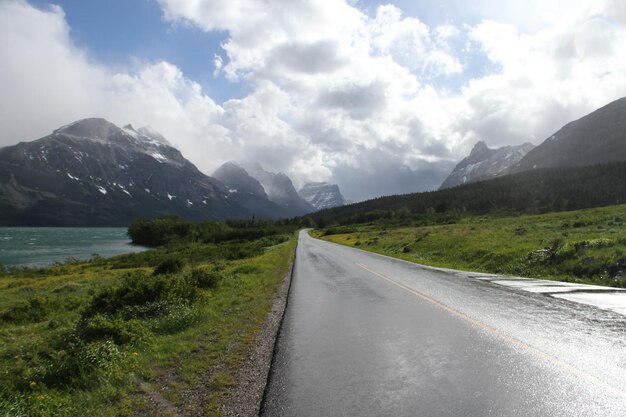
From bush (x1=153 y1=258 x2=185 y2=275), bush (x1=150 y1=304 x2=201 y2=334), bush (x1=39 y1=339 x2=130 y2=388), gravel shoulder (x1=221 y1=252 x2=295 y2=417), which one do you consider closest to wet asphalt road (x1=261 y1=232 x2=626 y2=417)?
gravel shoulder (x1=221 y1=252 x2=295 y2=417)

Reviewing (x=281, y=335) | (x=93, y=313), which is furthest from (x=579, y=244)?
(x=93, y=313)

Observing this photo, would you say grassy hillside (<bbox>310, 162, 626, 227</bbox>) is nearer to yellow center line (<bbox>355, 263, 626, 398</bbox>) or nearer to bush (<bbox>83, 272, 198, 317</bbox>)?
yellow center line (<bbox>355, 263, 626, 398</bbox>)

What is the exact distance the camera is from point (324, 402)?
5.52 metres

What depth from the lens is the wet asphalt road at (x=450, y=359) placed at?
5246 mm

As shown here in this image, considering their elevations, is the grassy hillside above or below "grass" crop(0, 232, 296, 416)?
above

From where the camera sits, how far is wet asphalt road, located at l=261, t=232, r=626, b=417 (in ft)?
17.2

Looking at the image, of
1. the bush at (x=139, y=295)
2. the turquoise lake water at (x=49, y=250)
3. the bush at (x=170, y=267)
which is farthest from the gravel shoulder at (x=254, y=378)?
the turquoise lake water at (x=49, y=250)

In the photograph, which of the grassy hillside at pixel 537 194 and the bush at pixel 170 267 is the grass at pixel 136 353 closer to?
the bush at pixel 170 267

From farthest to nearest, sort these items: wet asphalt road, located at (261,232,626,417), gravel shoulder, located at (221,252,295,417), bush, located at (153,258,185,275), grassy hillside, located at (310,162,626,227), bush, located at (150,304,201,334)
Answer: grassy hillside, located at (310,162,626,227) → bush, located at (153,258,185,275) → bush, located at (150,304,201,334) → gravel shoulder, located at (221,252,295,417) → wet asphalt road, located at (261,232,626,417)

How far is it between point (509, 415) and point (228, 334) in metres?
6.89

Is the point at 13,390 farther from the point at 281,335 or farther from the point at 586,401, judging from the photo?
the point at 586,401

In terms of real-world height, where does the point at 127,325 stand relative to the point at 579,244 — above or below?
below

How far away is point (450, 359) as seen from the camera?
7.05m

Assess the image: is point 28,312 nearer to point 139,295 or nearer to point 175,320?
point 139,295
